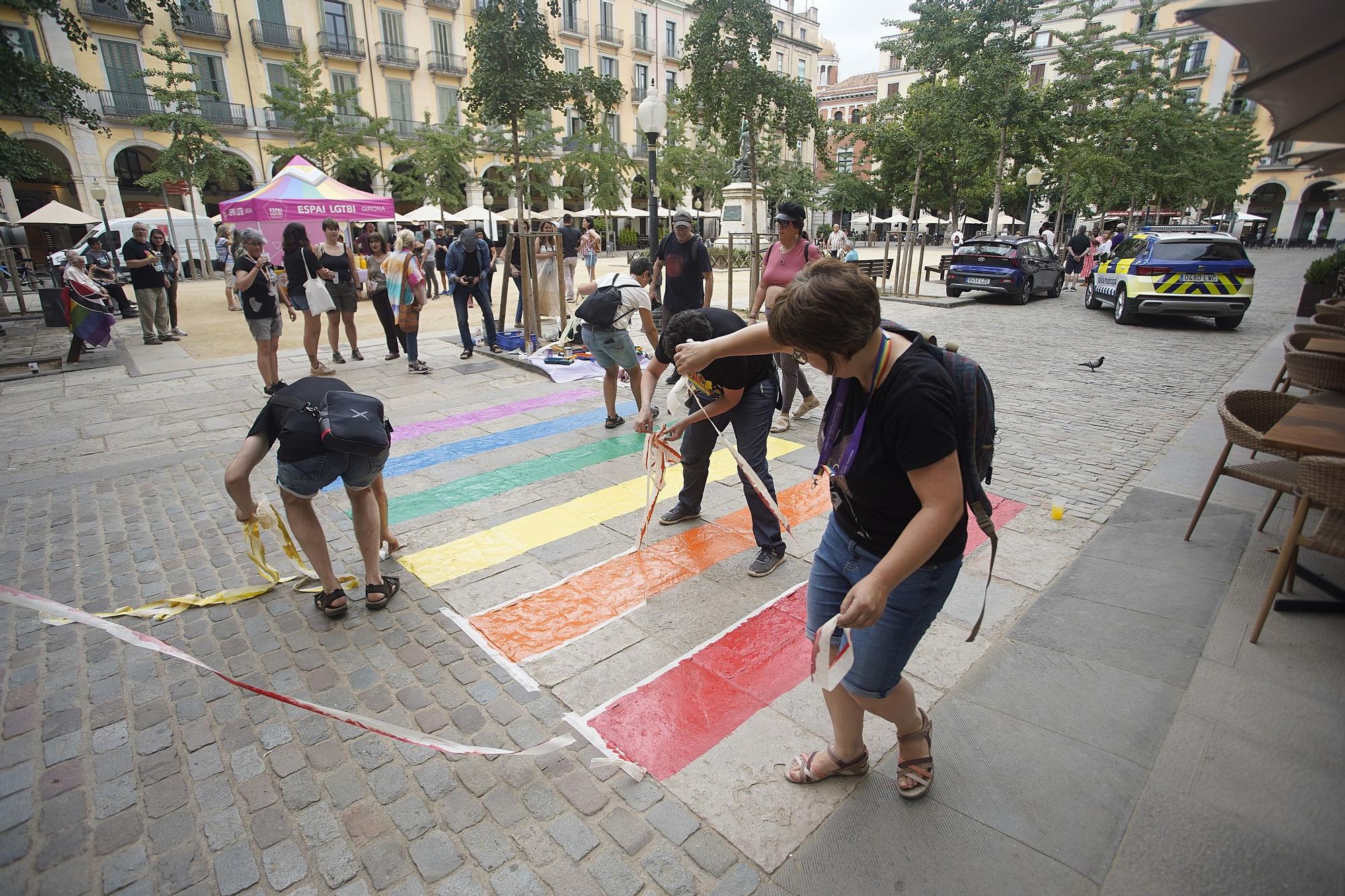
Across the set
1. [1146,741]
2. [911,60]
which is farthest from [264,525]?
[911,60]

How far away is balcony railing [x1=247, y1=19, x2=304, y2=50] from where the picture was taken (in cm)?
3216

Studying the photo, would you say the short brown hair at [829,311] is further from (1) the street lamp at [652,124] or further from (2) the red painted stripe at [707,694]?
(1) the street lamp at [652,124]

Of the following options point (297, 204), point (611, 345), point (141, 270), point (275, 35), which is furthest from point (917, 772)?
point (275, 35)

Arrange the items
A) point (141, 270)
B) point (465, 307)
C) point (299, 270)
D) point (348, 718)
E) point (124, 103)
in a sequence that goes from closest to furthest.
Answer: point (348, 718), point (299, 270), point (465, 307), point (141, 270), point (124, 103)

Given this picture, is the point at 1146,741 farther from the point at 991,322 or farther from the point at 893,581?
the point at 991,322

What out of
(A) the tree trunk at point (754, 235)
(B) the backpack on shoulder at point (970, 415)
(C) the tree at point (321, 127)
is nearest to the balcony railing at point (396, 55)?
(C) the tree at point (321, 127)

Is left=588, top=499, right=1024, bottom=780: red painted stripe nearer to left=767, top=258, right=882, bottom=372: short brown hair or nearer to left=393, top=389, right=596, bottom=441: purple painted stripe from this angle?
left=767, top=258, right=882, bottom=372: short brown hair

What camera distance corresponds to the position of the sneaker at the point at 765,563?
408cm

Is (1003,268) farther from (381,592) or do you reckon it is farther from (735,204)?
(381,592)

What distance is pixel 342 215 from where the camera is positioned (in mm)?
14562

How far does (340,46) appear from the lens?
3478 cm

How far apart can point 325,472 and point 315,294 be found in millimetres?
6172

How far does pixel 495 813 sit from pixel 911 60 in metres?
25.5

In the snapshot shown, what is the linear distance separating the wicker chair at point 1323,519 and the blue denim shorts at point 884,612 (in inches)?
81.5
